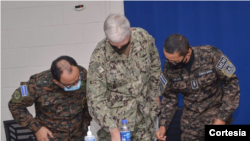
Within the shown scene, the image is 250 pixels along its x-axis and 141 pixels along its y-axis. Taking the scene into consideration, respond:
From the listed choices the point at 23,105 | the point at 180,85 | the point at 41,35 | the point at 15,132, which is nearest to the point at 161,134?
the point at 180,85

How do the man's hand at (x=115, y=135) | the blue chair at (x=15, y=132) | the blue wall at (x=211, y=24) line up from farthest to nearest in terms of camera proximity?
the blue wall at (x=211, y=24) → the blue chair at (x=15, y=132) → the man's hand at (x=115, y=135)

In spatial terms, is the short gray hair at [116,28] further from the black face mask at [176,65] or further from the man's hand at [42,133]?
the man's hand at [42,133]

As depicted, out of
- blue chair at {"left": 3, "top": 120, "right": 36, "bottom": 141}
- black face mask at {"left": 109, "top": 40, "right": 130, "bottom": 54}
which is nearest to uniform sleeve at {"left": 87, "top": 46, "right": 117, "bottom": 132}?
black face mask at {"left": 109, "top": 40, "right": 130, "bottom": 54}

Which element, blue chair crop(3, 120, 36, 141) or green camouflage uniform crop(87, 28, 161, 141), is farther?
blue chair crop(3, 120, 36, 141)

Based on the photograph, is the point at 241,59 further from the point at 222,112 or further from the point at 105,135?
the point at 105,135

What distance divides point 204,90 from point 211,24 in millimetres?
1151

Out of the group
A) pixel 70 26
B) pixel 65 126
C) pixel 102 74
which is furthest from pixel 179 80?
pixel 70 26

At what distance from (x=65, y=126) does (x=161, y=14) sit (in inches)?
63.6

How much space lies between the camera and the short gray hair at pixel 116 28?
2.13m

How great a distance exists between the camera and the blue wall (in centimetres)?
331

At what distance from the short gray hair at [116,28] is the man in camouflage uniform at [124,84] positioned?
0.18ft

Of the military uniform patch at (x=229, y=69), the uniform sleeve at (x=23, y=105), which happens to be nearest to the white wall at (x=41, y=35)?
the uniform sleeve at (x=23, y=105)

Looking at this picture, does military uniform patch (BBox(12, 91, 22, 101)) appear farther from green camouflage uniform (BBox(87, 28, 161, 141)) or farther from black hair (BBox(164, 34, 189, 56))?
black hair (BBox(164, 34, 189, 56))

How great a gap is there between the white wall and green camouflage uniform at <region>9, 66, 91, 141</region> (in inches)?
42.9
